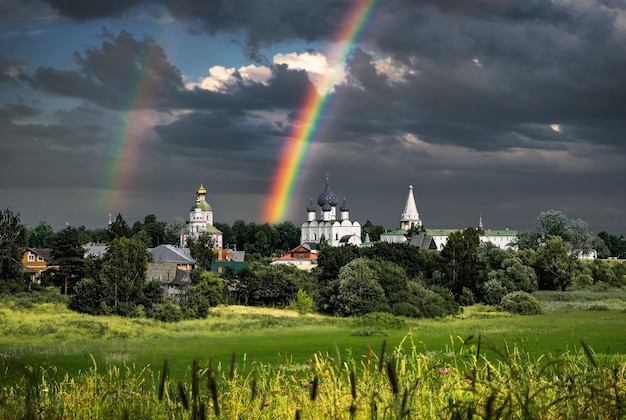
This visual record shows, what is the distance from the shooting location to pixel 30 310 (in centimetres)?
4675

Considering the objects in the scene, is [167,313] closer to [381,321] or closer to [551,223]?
[381,321]

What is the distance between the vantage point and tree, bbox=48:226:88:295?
195ft

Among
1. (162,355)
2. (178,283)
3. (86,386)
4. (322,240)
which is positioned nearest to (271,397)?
(86,386)

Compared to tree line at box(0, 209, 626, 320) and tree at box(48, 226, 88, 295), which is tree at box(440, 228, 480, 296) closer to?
tree line at box(0, 209, 626, 320)

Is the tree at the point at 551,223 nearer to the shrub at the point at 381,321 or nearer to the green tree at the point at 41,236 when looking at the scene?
the shrub at the point at 381,321

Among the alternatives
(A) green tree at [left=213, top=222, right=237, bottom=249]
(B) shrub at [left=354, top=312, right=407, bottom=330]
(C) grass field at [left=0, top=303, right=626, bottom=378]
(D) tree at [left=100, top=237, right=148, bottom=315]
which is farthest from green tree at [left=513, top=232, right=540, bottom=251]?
(A) green tree at [left=213, top=222, right=237, bottom=249]

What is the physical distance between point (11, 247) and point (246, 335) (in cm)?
3281

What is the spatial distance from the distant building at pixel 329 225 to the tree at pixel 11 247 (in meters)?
95.6

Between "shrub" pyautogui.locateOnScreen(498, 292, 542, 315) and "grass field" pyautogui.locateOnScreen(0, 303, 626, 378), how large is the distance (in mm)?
1591

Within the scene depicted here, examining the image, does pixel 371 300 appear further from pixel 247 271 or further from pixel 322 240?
pixel 322 240

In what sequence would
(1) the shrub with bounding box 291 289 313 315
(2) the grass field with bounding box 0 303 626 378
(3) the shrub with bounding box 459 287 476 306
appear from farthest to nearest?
(3) the shrub with bounding box 459 287 476 306
(1) the shrub with bounding box 291 289 313 315
(2) the grass field with bounding box 0 303 626 378

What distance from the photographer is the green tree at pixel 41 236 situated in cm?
17138

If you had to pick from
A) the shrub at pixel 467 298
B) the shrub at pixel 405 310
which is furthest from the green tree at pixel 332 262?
the shrub at pixel 467 298

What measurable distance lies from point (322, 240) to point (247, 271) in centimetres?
9465
